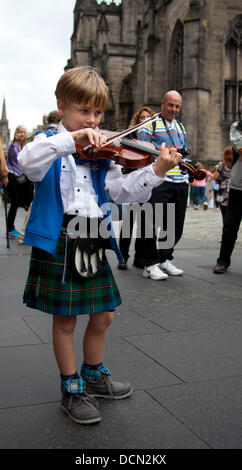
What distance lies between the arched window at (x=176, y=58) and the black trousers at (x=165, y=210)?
980 inches

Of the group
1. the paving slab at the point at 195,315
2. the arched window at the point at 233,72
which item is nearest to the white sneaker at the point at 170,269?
the paving slab at the point at 195,315

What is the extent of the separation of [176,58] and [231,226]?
25.6 m

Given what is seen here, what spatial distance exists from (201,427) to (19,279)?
376 cm

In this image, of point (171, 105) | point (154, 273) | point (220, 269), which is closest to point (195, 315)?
point (154, 273)

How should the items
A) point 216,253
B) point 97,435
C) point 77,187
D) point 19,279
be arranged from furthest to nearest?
point 216,253
point 19,279
point 77,187
point 97,435

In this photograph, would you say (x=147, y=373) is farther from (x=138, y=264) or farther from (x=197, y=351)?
(x=138, y=264)

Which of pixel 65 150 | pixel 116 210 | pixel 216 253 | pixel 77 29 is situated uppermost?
pixel 77 29

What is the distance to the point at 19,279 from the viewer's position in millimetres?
5711

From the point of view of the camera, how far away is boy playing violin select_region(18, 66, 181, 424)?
2.32m

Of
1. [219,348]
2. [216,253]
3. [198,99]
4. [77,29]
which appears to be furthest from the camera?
[77,29]

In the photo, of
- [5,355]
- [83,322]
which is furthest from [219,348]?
[5,355]

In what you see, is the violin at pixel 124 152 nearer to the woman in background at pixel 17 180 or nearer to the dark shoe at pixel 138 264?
the dark shoe at pixel 138 264

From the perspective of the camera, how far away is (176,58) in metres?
30.0
